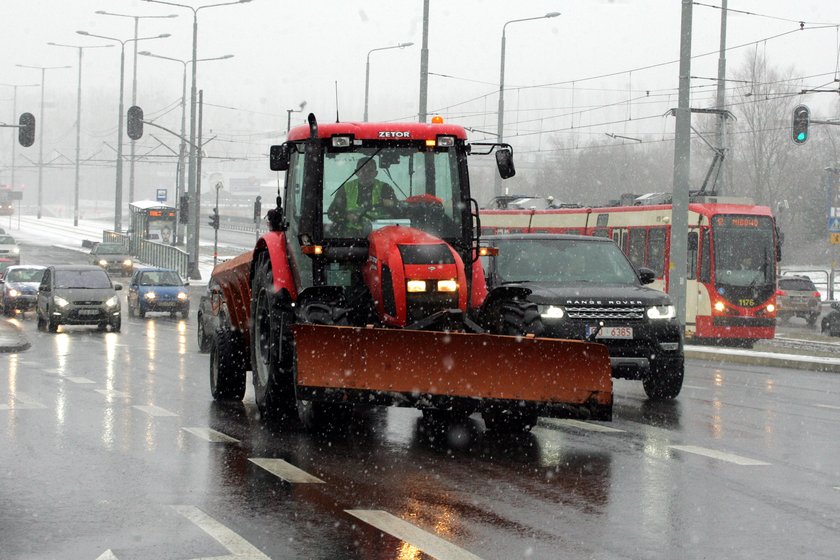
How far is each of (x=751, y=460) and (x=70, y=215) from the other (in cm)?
13683

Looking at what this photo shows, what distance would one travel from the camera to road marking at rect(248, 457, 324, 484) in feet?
30.3

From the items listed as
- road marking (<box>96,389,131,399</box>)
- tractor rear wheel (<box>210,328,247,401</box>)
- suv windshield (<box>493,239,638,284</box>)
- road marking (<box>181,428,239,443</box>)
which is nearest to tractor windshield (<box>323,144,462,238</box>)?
road marking (<box>181,428,239,443</box>)

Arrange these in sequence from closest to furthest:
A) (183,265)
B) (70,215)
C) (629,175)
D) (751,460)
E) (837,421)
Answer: (751,460) → (837,421) → (183,265) → (629,175) → (70,215)

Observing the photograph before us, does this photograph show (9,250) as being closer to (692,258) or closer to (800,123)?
(800,123)

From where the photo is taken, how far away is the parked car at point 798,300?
147 ft

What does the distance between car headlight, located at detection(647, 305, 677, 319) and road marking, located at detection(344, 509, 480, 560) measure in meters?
7.52

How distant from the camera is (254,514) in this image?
7.96 metres

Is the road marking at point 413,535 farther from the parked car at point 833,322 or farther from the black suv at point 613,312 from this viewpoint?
the parked car at point 833,322

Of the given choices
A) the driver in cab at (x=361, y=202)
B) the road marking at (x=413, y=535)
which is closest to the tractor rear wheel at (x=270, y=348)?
the driver in cab at (x=361, y=202)

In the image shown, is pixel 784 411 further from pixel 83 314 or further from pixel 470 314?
pixel 83 314

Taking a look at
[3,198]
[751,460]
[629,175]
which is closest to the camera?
[751,460]

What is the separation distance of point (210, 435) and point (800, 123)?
24.0 metres

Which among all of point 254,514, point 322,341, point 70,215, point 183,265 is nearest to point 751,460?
point 322,341

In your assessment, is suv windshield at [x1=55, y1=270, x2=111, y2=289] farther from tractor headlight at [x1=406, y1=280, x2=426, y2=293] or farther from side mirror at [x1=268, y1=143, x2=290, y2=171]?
tractor headlight at [x1=406, y1=280, x2=426, y2=293]
